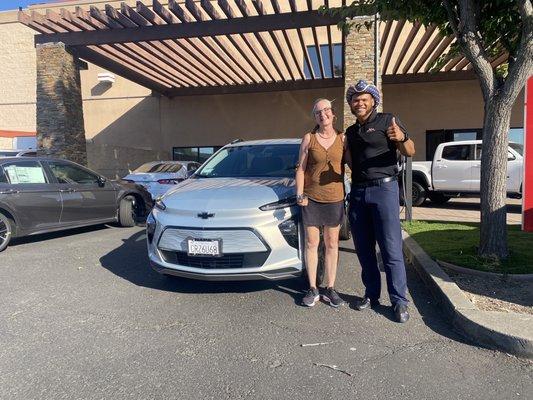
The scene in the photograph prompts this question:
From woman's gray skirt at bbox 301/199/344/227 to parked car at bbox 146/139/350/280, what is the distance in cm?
19

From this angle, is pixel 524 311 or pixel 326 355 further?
pixel 524 311

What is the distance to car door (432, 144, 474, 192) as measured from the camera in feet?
36.4

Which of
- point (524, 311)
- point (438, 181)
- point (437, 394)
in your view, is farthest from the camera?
point (438, 181)

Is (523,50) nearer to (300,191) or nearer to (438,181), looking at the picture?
(300,191)

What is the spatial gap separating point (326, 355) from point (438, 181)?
950cm

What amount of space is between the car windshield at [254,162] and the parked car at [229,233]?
0.67 m

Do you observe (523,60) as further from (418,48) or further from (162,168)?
(418,48)

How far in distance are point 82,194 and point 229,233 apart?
4.87 metres

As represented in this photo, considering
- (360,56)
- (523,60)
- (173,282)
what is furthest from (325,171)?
(360,56)

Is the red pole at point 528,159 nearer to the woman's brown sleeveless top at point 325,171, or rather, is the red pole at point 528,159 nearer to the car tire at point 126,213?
the woman's brown sleeveless top at point 325,171

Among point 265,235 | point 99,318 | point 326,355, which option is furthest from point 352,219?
point 99,318

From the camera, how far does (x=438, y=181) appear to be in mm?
11477

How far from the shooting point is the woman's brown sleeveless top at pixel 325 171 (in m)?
3.81

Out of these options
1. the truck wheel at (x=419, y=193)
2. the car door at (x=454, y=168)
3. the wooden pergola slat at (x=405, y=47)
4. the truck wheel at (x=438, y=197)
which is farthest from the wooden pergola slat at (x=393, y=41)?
the truck wheel at (x=438, y=197)
